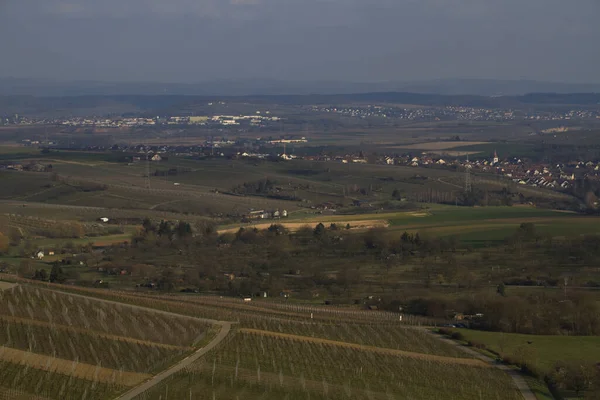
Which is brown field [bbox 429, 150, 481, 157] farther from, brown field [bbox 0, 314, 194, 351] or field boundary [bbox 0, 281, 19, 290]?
brown field [bbox 0, 314, 194, 351]

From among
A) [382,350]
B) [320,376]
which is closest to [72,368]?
[320,376]

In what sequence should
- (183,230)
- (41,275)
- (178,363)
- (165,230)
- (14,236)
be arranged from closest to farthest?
(178,363), (41,275), (14,236), (165,230), (183,230)

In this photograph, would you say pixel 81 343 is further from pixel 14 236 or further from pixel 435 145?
pixel 435 145

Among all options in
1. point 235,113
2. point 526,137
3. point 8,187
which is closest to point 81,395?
point 8,187

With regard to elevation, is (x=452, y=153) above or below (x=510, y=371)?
below

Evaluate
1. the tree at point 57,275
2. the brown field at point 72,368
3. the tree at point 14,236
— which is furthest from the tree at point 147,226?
the brown field at point 72,368

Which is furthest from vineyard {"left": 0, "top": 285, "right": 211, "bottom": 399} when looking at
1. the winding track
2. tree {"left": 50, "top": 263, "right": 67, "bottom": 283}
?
tree {"left": 50, "top": 263, "right": 67, "bottom": 283}

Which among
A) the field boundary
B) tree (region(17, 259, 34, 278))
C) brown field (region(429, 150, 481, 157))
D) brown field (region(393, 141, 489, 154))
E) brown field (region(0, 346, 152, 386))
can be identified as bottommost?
brown field (region(393, 141, 489, 154))
